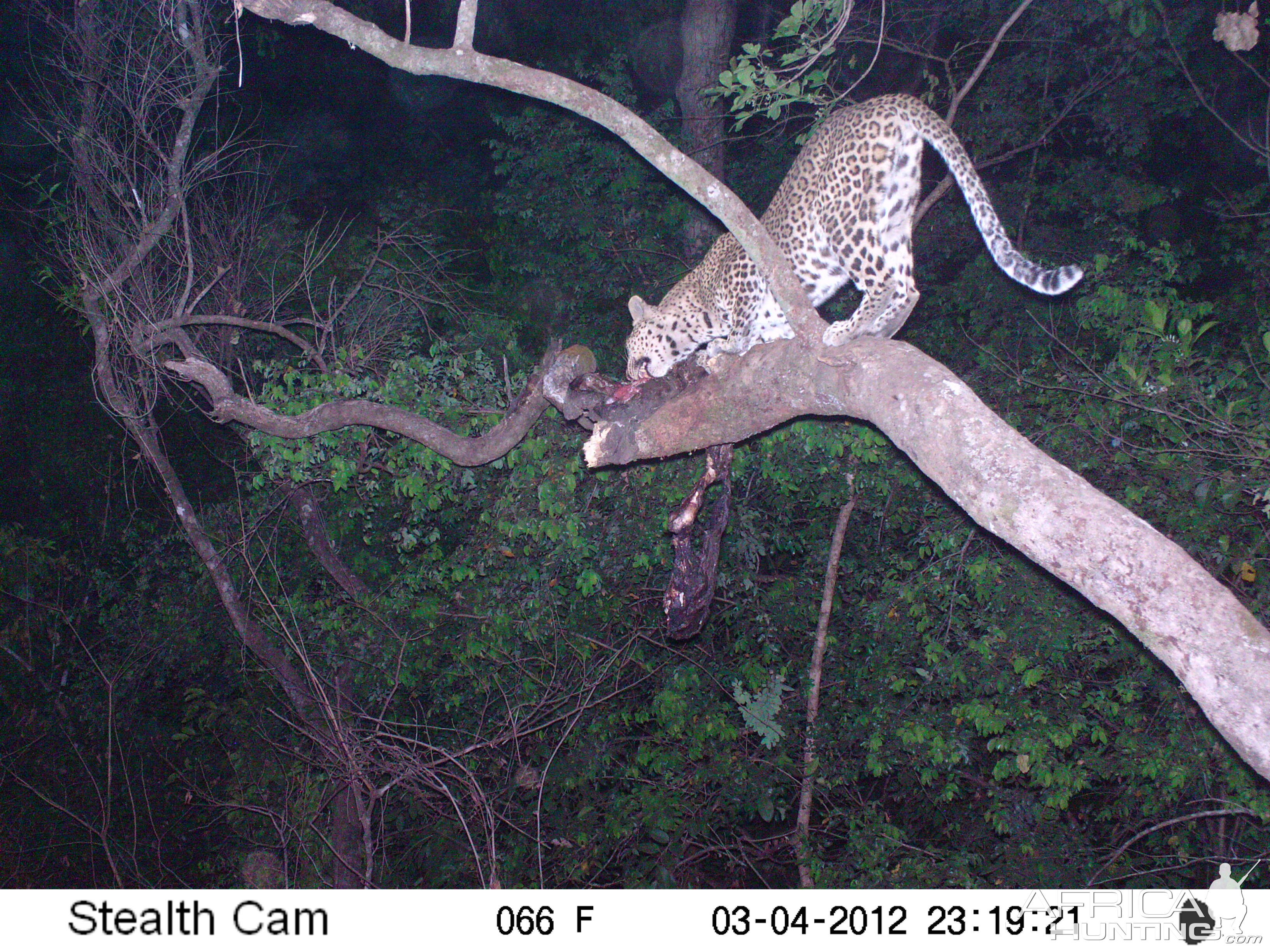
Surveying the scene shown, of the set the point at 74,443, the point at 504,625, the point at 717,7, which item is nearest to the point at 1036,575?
the point at 504,625

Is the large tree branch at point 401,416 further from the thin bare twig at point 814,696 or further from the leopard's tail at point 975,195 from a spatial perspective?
the thin bare twig at point 814,696

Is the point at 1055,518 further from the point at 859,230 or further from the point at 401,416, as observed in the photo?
the point at 401,416

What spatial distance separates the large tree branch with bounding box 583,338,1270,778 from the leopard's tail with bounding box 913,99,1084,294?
4.05 ft

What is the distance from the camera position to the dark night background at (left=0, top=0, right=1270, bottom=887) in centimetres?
573

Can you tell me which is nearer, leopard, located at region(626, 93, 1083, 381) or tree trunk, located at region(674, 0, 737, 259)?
leopard, located at region(626, 93, 1083, 381)

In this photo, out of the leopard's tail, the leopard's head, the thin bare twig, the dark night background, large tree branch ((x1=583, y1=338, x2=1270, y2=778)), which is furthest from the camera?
the thin bare twig

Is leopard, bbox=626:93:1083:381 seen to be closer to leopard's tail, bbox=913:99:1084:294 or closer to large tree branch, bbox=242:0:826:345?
leopard's tail, bbox=913:99:1084:294

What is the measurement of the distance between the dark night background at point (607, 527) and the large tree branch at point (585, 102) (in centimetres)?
97

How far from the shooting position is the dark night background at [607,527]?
18.8ft

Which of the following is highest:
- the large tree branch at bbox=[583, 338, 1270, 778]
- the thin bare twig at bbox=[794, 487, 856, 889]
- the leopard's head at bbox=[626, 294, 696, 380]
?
the leopard's head at bbox=[626, 294, 696, 380]

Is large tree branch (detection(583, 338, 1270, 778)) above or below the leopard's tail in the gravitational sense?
below

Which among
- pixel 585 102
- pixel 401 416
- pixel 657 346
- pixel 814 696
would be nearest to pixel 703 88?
pixel 657 346

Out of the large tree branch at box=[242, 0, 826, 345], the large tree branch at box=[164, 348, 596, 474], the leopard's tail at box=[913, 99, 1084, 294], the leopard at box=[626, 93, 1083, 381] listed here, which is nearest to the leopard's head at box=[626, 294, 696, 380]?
the leopard at box=[626, 93, 1083, 381]

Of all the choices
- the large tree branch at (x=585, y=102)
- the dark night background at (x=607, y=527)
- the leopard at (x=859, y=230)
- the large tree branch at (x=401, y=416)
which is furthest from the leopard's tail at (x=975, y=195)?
the large tree branch at (x=401, y=416)
